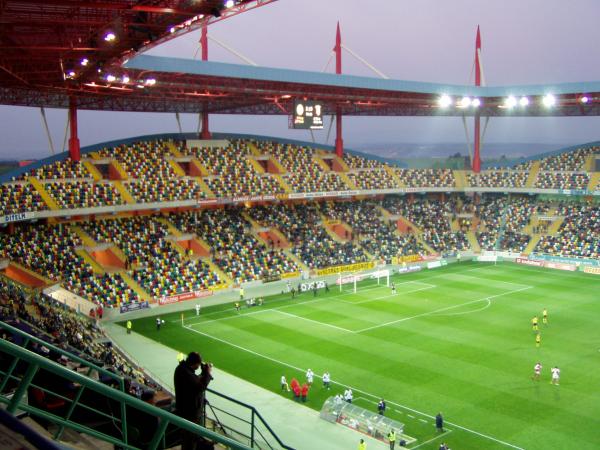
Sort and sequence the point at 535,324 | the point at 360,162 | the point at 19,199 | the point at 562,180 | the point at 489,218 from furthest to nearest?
the point at 360,162, the point at 489,218, the point at 562,180, the point at 19,199, the point at 535,324

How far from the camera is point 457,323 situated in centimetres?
3797

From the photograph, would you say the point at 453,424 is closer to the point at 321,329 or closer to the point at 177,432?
the point at 321,329

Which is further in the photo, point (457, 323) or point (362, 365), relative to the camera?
point (457, 323)

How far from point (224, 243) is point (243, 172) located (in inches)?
321

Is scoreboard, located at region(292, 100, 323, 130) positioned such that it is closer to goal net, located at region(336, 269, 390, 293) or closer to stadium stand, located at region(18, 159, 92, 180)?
goal net, located at region(336, 269, 390, 293)

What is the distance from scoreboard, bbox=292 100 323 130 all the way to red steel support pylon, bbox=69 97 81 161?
632 inches

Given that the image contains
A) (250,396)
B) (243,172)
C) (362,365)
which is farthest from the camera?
(243,172)

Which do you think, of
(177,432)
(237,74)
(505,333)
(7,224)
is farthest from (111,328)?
(177,432)

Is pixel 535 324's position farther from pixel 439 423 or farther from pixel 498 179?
pixel 498 179

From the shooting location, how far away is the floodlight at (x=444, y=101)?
188 ft

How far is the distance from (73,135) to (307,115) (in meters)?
17.4

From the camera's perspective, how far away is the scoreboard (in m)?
46.8

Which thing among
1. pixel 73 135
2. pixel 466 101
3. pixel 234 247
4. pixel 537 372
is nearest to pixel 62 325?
pixel 537 372

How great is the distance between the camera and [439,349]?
108 feet
